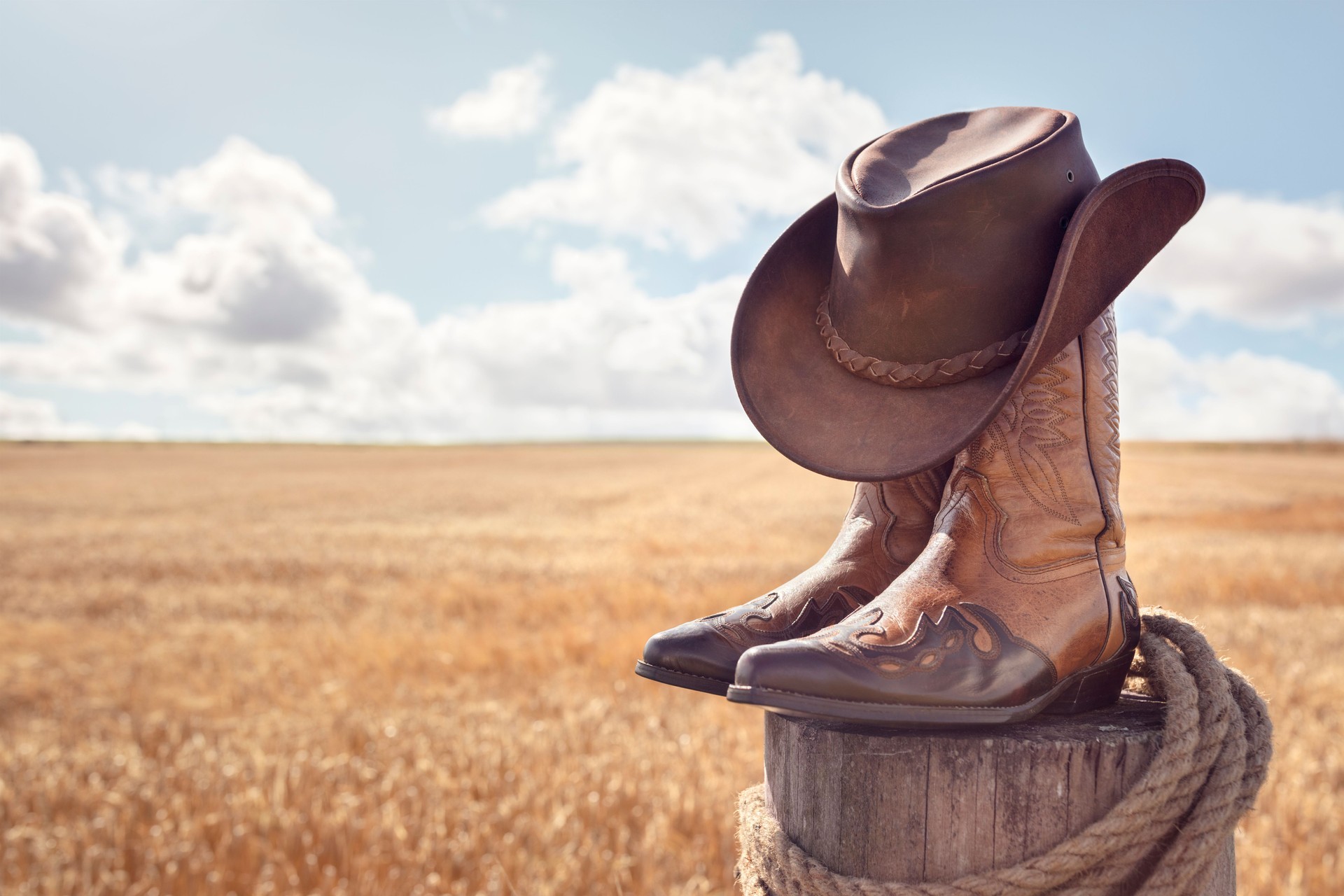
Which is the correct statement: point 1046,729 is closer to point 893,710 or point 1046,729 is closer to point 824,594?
point 893,710

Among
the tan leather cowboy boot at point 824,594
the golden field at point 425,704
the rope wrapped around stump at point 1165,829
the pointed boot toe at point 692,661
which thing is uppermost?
the tan leather cowboy boot at point 824,594

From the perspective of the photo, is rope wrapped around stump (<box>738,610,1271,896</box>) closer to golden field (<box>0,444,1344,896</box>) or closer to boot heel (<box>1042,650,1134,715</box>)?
boot heel (<box>1042,650,1134,715</box>)

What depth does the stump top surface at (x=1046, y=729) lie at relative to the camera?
147 cm

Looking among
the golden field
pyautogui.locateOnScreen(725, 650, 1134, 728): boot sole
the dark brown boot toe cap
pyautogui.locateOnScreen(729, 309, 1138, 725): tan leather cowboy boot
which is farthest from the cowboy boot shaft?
the golden field

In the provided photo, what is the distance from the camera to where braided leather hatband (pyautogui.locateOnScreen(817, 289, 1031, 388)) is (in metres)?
1.60

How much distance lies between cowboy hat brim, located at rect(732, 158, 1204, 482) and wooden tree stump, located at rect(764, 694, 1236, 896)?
0.49 metres

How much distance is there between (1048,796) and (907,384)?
78 cm

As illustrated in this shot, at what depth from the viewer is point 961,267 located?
1.61 m

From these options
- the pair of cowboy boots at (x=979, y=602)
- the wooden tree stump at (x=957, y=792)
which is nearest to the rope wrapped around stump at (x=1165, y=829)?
the wooden tree stump at (x=957, y=792)

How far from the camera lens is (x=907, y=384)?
5.50ft

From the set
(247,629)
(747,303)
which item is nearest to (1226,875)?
(747,303)

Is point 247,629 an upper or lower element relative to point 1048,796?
lower

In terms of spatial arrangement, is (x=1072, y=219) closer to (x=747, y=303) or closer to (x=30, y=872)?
(x=747, y=303)

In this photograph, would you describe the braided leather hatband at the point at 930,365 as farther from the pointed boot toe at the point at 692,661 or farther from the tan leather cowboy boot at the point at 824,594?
the pointed boot toe at the point at 692,661
